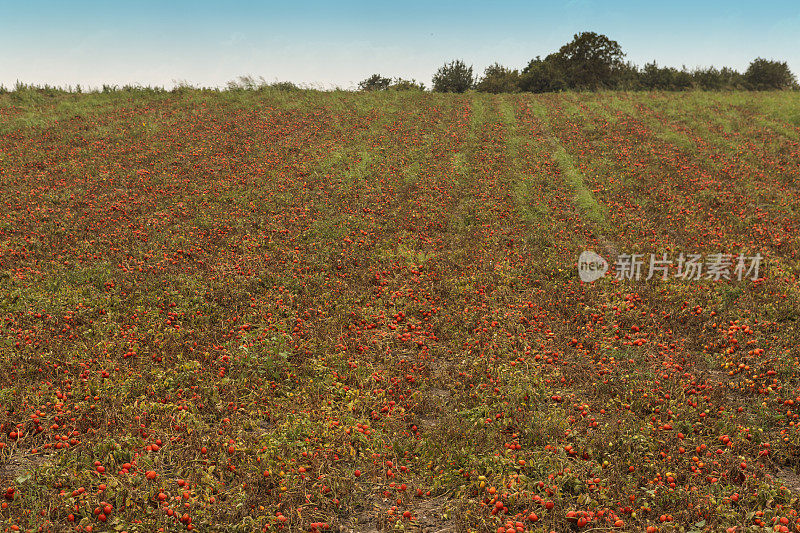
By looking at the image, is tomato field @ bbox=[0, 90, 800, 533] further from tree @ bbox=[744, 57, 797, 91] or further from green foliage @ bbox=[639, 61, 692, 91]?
tree @ bbox=[744, 57, 797, 91]

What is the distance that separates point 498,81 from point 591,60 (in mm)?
11707

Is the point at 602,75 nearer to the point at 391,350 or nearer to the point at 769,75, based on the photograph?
the point at 769,75

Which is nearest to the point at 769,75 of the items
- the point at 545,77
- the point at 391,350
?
the point at 545,77

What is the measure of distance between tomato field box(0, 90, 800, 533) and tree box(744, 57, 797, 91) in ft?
131

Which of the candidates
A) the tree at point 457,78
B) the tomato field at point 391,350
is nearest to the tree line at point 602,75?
the tree at point 457,78

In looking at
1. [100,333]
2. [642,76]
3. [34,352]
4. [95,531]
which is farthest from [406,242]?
[642,76]

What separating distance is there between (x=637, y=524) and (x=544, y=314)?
480 centimetres

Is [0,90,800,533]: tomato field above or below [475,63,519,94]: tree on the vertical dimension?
below

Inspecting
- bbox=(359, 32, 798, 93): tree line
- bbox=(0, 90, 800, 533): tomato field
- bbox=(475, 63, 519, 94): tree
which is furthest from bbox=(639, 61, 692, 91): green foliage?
bbox=(0, 90, 800, 533): tomato field

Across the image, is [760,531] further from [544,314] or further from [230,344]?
[230,344]

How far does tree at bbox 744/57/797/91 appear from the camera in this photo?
160 feet

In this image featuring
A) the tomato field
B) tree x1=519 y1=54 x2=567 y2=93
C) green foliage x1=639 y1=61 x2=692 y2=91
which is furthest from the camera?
tree x1=519 y1=54 x2=567 y2=93

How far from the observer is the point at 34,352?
782 centimetres

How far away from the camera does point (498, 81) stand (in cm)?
5981
